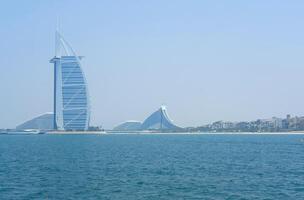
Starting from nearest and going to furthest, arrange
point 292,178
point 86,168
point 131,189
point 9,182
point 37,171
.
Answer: point 131,189 < point 9,182 < point 292,178 < point 37,171 < point 86,168

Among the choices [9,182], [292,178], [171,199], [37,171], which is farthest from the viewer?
[37,171]

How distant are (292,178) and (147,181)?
11.1 m

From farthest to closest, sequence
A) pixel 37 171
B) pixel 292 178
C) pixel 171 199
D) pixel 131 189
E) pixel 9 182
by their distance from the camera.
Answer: pixel 37 171 < pixel 292 178 < pixel 9 182 < pixel 131 189 < pixel 171 199

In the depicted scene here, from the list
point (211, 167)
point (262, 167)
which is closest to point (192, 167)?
point (211, 167)

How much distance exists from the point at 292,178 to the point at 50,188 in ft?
58.6

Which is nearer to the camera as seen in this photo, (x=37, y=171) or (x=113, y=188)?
(x=113, y=188)

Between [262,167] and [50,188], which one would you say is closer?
[50,188]

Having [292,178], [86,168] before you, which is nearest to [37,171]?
[86,168]

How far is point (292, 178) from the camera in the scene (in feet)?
126

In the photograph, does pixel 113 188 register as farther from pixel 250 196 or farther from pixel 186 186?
pixel 250 196

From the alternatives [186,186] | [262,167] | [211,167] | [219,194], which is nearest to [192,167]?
[211,167]

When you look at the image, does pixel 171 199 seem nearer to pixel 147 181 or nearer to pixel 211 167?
pixel 147 181

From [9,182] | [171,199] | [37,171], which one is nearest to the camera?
[171,199]

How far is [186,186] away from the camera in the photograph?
33.6 m
